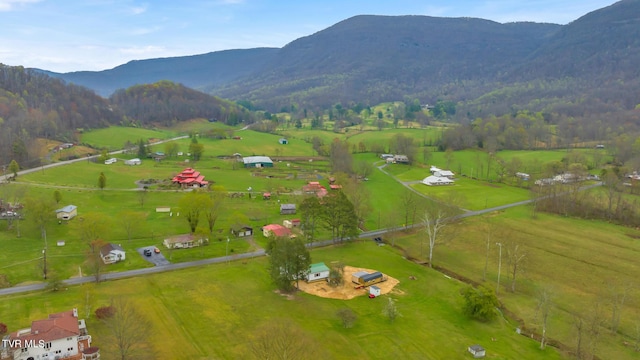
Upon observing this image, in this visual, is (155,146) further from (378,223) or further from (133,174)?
(378,223)

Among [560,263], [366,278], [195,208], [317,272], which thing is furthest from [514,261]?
[195,208]

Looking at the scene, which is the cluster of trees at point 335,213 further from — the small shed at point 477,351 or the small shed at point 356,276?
the small shed at point 477,351

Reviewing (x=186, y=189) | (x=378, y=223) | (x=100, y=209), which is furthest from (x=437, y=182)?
(x=100, y=209)

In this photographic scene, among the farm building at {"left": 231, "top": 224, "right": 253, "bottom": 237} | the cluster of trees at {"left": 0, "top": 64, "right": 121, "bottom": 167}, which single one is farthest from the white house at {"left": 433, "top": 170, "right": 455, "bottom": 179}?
the cluster of trees at {"left": 0, "top": 64, "right": 121, "bottom": 167}

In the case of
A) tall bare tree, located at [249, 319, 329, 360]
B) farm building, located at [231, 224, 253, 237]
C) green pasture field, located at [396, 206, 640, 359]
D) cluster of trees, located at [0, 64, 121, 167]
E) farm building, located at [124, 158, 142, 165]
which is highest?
cluster of trees, located at [0, 64, 121, 167]

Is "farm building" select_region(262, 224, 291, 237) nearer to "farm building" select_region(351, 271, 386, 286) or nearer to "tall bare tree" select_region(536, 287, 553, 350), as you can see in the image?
"farm building" select_region(351, 271, 386, 286)
